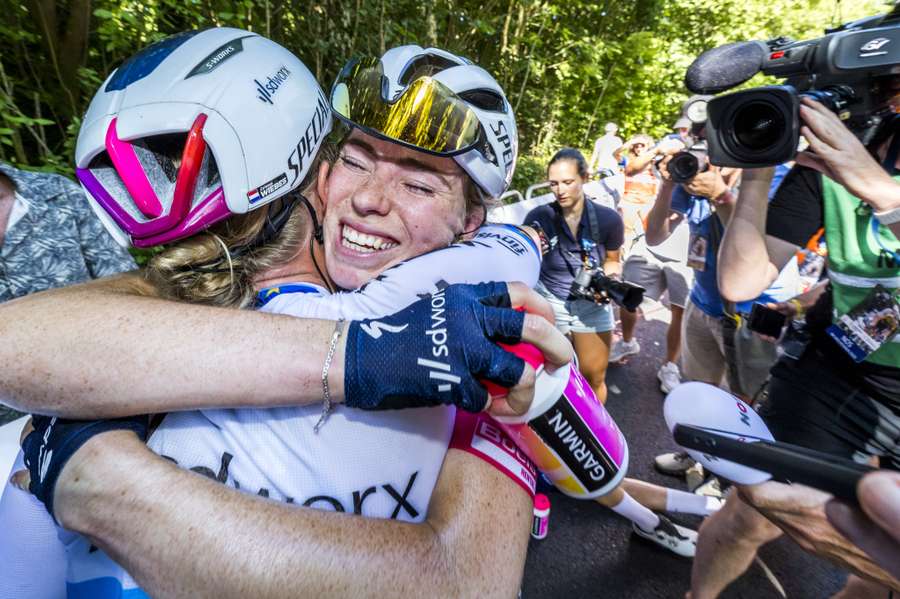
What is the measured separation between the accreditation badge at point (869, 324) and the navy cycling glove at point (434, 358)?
78.0 inches

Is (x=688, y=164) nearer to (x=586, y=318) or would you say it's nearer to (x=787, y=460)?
(x=586, y=318)

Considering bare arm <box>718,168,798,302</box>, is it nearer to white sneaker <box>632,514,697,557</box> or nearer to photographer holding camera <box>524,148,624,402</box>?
white sneaker <box>632,514,697,557</box>

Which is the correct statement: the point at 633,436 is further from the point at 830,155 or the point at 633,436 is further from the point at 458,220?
the point at 458,220

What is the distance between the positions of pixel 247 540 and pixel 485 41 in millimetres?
12730

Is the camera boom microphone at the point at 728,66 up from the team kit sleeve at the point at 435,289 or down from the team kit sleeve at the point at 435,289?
up

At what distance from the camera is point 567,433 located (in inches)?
48.8

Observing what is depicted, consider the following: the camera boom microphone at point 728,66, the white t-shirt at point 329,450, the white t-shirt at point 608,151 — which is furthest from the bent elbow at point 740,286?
the white t-shirt at point 608,151

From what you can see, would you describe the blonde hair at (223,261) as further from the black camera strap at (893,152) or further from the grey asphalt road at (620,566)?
the grey asphalt road at (620,566)

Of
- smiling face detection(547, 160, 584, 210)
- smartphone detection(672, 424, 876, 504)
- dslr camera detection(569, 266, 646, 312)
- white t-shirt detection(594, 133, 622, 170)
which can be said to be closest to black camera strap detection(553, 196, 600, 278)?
smiling face detection(547, 160, 584, 210)

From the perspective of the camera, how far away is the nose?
176cm

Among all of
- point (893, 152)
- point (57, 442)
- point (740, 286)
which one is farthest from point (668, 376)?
point (57, 442)

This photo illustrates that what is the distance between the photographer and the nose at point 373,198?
1.76 metres

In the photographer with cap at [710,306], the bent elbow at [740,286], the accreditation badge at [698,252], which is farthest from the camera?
the accreditation badge at [698,252]

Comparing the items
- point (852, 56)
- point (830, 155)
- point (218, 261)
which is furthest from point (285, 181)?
point (852, 56)
